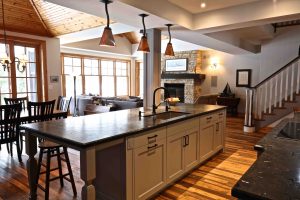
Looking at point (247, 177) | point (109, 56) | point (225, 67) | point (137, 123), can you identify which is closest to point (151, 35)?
point (137, 123)

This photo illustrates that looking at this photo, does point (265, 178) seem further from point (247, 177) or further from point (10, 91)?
point (10, 91)

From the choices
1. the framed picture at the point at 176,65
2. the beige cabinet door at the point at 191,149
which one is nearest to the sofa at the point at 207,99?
Answer: the framed picture at the point at 176,65

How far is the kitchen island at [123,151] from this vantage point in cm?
179

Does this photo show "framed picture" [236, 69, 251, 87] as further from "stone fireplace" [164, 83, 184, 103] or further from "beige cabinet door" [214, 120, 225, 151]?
"beige cabinet door" [214, 120, 225, 151]

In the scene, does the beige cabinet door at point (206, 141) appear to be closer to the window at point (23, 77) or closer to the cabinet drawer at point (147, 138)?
the cabinet drawer at point (147, 138)

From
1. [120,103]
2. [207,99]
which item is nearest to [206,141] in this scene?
[120,103]

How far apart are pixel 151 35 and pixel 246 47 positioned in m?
4.35

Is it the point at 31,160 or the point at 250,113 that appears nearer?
the point at 31,160

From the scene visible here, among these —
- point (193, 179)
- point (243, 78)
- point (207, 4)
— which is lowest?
point (193, 179)

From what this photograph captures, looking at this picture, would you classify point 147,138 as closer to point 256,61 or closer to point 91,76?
point 256,61

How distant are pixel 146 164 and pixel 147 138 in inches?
11.3

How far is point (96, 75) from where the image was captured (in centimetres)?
970

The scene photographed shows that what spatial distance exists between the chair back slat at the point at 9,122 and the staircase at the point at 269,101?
5.31 m

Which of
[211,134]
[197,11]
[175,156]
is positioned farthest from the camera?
[197,11]
